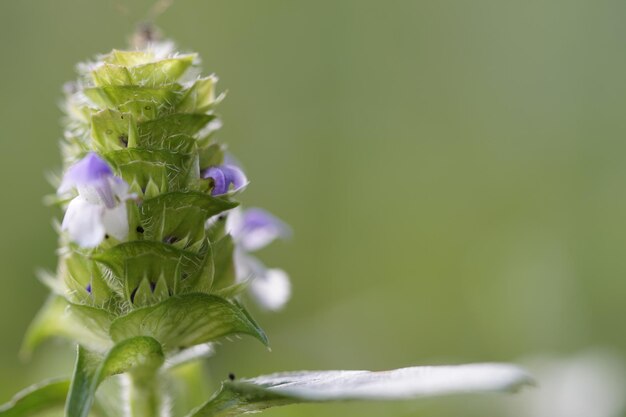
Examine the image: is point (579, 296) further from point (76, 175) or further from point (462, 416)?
point (76, 175)

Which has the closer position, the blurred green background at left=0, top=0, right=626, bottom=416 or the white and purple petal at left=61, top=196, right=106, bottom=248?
the white and purple petal at left=61, top=196, right=106, bottom=248

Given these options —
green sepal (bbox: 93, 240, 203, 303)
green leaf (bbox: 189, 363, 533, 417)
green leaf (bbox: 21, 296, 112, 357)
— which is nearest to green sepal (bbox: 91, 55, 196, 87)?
green sepal (bbox: 93, 240, 203, 303)

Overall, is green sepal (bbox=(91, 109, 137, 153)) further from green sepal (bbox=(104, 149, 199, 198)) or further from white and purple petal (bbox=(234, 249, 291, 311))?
white and purple petal (bbox=(234, 249, 291, 311))

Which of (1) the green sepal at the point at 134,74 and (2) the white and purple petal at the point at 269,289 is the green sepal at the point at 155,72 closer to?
(1) the green sepal at the point at 134,74

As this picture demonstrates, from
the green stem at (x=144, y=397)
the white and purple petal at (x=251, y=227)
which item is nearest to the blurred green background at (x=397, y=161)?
the white and purple petal at (x=251, y=227)

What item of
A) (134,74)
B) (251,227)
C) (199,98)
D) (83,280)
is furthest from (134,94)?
(251,227)

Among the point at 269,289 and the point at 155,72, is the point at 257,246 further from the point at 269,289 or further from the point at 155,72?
the point at 155,72
